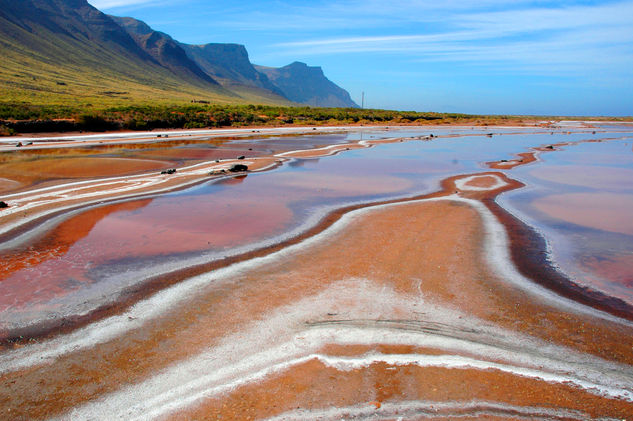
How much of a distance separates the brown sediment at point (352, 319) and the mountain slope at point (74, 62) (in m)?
65.8

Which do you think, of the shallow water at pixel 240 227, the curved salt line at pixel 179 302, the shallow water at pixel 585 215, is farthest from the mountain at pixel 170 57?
the curved salt line at pixel 179 302

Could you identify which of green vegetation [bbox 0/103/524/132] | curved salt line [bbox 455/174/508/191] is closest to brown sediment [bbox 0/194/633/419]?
curved salt line [bbox 455/174/508/191]

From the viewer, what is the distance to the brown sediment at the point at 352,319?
557 centimetres

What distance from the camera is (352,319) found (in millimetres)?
7496

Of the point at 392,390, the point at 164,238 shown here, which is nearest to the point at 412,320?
the point at 392,390

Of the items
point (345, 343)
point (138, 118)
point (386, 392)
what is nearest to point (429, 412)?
point (386, 392)

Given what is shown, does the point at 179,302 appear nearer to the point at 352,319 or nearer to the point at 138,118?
the point at 352,319

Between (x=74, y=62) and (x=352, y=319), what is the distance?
136586 mm

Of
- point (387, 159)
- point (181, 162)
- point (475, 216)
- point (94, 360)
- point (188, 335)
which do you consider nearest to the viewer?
point (94, 360)

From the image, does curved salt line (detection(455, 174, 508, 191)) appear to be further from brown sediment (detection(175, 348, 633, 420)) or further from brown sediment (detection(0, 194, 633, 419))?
brown sediment (detection(175, 348, 633, 420))

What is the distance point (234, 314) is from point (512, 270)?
6271 millimetres

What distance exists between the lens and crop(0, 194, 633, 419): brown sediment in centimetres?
557

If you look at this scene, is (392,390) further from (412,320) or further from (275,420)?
(412,320)

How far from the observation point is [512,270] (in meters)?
9.84
